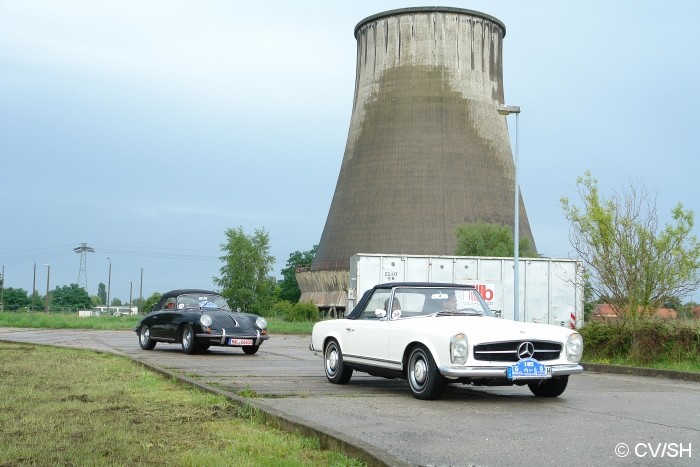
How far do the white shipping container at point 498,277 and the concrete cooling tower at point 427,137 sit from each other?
23600 millimetres

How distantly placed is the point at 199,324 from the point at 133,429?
983 centimetres

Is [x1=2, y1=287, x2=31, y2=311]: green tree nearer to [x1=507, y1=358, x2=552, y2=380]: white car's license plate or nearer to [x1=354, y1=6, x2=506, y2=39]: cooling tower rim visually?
[x1=354, y1=6, x2=506, y2=39]: cooling tower rim

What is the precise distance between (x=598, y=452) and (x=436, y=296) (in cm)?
415

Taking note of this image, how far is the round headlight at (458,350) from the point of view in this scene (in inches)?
327

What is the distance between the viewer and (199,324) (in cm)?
1576

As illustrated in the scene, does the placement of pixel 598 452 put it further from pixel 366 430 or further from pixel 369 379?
pixel 369 379

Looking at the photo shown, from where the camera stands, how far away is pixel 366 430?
6.37 metres

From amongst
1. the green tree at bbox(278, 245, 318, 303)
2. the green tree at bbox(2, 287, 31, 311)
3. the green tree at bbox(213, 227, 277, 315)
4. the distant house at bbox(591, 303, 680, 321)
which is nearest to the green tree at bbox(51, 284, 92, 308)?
the green tree at bbox(2, 287, 31, 311)

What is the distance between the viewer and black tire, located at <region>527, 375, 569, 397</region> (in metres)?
9.02

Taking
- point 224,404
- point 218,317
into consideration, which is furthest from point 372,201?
point 224,404

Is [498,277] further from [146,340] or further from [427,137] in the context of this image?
[427,137]

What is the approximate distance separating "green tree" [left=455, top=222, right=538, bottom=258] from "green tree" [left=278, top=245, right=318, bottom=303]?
4628cm

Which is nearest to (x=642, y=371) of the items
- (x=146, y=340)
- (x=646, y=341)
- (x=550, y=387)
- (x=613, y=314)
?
(x=646, y=341)

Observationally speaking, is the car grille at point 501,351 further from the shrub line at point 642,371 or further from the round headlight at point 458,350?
the shrub line at point 642,371
